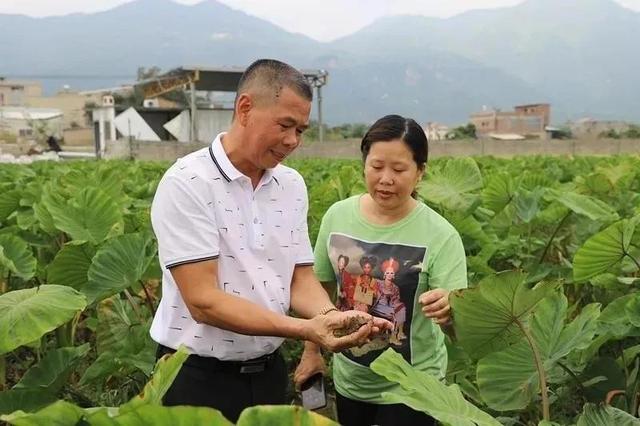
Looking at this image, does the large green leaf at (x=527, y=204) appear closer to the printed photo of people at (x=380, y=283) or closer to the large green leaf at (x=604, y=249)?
the large green leaf at (x=604, y=249)

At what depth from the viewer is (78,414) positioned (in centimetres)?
83

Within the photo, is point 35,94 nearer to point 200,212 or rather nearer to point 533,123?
point 533,123

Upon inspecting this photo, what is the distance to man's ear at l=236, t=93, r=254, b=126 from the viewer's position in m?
1.48

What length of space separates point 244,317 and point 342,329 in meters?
0.19

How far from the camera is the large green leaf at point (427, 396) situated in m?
0.98

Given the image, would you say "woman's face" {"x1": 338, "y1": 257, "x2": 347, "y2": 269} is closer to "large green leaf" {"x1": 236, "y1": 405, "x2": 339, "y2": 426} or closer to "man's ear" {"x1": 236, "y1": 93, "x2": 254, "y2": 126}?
"man's ear" {"x1": 236, "y1": 93, "x2": 254, "y2": 126}

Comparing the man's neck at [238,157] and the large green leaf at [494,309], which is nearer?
the large green leaf at [494,309]

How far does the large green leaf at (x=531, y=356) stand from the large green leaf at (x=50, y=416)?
888mm

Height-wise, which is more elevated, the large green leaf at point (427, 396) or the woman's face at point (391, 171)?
the woman's face at point (391, 171)

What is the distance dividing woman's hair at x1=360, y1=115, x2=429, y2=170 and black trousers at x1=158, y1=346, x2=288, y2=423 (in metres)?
0.57

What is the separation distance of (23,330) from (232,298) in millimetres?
402

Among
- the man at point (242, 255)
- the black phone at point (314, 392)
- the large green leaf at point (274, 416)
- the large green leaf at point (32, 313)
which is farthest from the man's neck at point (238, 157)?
the large green leaf at point (274, 416)

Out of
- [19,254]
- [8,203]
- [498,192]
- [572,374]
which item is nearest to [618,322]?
[572,374]

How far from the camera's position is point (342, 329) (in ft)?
4.66
